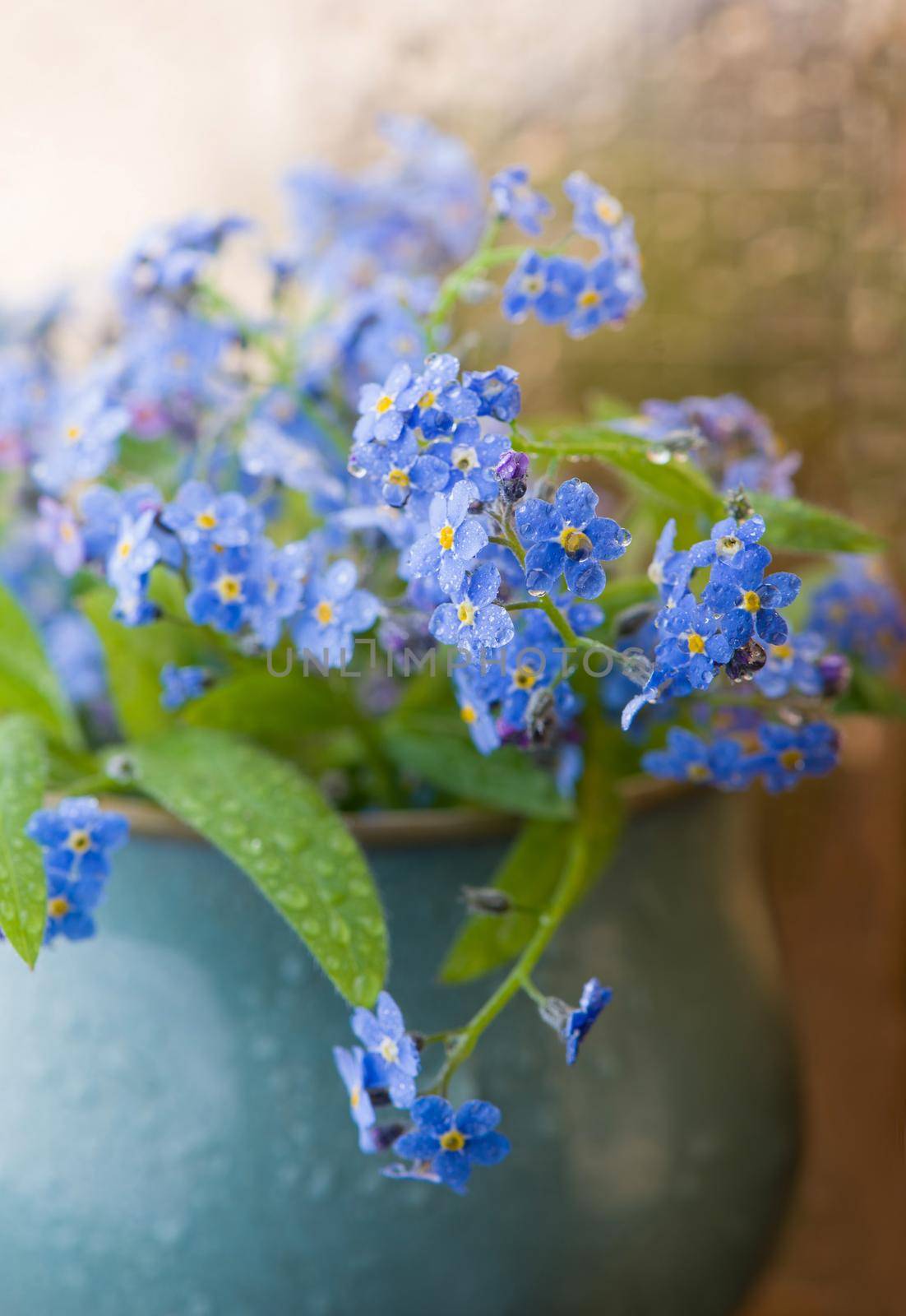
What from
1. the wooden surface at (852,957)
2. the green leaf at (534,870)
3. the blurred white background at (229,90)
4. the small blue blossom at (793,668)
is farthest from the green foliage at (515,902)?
the blurred white background at (229,90)

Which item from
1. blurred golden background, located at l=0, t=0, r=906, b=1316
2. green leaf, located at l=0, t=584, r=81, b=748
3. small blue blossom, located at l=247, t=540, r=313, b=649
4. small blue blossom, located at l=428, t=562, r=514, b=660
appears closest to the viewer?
small blue blossom, located at l=428, t=562, r=514, b=660

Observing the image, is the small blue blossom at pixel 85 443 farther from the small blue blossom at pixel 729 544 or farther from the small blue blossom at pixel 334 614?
the small blue blossom at pixel 729 544

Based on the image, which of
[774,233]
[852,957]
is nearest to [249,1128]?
[852,957]

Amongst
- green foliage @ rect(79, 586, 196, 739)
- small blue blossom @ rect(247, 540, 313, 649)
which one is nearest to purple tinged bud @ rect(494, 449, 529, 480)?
small blue blossom @ rect(247, 540, 313, 649)

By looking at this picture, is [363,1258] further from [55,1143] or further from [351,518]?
[351,518]

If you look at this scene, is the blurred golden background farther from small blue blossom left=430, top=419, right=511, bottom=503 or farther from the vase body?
small blue blossom left=430, top=419, right=511, bottom=503

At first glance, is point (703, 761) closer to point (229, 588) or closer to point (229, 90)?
point (229, 588)
